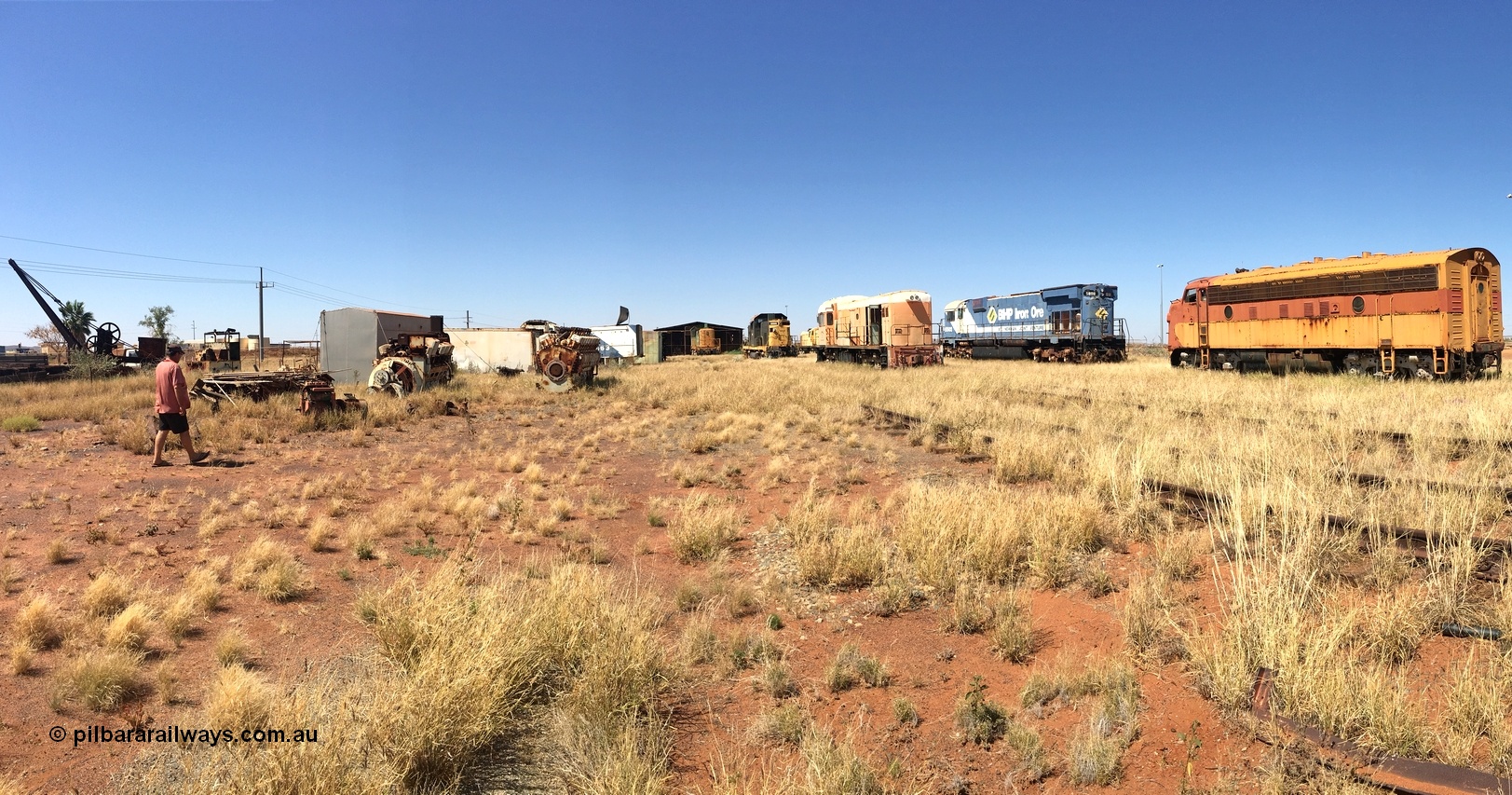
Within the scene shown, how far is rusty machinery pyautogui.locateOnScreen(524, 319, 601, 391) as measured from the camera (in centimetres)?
2333

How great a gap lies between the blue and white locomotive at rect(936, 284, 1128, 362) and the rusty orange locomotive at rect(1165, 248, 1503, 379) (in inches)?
339

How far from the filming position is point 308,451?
12.5m

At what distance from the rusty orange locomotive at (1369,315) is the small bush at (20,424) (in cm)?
3297

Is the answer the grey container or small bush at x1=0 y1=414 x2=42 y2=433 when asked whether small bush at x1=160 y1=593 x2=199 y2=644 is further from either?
the grey container

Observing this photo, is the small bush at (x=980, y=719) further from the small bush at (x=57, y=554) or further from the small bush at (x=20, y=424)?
the small bush at (x=20, y=424)

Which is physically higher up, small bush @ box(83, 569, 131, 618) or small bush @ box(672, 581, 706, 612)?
small bush @ box(83, 569, 131, 618)

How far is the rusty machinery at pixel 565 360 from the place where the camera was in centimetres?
2333

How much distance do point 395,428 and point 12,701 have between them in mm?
12657

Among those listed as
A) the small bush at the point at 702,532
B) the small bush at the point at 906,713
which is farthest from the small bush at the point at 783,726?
the small bush at the point at 702,532

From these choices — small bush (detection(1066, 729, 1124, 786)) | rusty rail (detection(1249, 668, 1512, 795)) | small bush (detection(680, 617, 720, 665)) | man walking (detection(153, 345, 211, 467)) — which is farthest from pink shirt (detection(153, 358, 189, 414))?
rusty rail (detection(1249, 668, 1512, 795))

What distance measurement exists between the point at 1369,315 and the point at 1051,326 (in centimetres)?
1603

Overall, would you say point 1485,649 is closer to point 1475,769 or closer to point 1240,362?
point 1475,769

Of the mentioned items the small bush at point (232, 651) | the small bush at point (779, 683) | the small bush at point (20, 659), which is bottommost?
the small bush at point (779, 683)

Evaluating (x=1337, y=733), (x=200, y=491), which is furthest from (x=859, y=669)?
(x=200, y=491)
